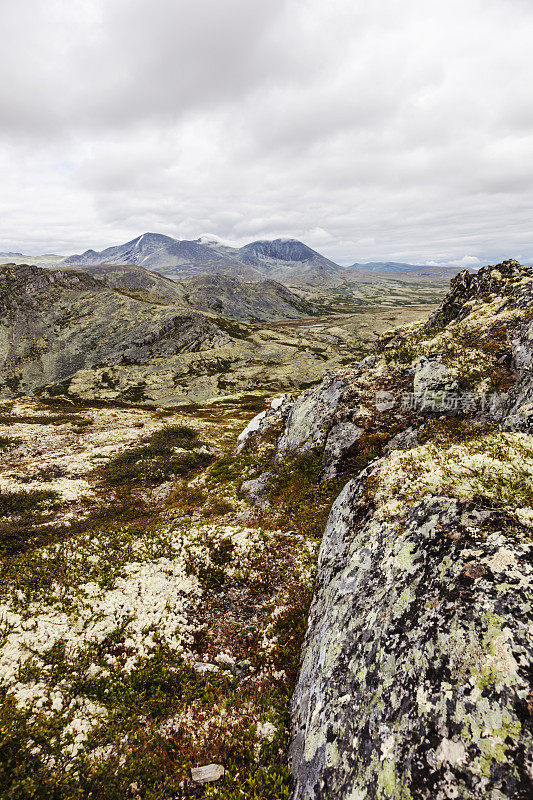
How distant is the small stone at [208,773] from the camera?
7.18m

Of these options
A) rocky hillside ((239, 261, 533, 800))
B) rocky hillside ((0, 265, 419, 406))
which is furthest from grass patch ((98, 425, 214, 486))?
rocky hillside ((0, 265, 419, 406))

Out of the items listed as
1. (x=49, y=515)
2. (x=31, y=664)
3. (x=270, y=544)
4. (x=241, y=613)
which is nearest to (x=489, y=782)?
(x=241, y=613)

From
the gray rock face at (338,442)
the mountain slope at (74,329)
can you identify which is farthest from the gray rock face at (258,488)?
the mountain slope at (74,329)

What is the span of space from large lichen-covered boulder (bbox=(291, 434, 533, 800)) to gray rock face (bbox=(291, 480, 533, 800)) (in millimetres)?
20

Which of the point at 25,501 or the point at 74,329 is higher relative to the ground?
the point at 74,329

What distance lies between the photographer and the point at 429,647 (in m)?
6.52

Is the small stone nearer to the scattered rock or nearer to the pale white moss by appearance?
the pale white moss

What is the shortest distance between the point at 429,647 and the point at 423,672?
1.49 feet

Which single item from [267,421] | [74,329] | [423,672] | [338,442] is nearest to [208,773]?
[423,672]

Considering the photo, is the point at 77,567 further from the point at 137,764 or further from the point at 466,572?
the point at 466,572

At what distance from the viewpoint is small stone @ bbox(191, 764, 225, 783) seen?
23.6 feet

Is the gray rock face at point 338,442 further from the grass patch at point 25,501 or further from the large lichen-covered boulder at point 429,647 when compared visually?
the grass patch at point 25,501

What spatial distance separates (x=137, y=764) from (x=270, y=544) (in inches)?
328

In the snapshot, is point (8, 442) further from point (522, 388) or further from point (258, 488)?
point (522, 388)
